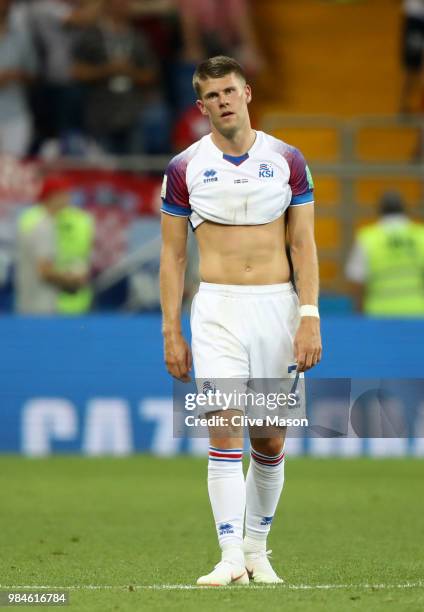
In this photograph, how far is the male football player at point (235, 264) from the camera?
6.95m

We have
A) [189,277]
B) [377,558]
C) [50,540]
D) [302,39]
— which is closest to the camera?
[377,558]

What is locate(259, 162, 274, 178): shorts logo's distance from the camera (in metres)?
7.05

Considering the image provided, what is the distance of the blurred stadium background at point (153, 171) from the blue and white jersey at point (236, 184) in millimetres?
5991

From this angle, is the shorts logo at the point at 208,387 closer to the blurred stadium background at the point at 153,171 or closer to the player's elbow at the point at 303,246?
the player's elbow at the point at 303,246

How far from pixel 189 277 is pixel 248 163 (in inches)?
319

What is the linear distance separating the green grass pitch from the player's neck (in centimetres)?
192

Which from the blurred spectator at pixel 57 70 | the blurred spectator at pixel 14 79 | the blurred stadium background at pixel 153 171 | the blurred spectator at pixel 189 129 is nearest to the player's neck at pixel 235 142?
the blurred stadium background at pixel 153 171

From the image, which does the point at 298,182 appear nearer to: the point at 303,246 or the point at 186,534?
the point at 303,246

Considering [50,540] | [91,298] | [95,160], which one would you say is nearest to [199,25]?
[95,160]

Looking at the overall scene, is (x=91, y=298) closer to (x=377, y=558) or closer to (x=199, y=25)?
(x=199, y=25)

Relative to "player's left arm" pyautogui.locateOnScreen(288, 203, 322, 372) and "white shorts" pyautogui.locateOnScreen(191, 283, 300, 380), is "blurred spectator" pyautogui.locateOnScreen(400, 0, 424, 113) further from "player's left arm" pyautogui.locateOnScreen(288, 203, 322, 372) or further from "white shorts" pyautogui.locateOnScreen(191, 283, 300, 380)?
"white shorts" pyautogui.locateOnScreen(191, 283, 300, 380)

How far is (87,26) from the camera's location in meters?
16.8

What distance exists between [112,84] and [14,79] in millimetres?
1040

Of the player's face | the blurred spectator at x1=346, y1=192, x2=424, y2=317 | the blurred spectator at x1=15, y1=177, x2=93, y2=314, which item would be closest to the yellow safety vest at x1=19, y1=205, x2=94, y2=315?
the blurred spectator at x1=15, y1=177, x2=93, y2=314
